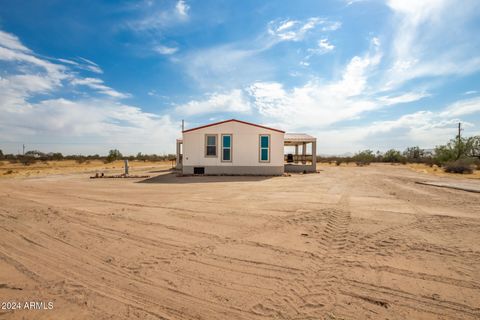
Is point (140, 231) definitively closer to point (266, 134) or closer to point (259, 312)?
point (259, 312)

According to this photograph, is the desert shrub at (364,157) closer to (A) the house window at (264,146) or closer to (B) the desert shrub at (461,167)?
(B) the desert shrub at (461,167)

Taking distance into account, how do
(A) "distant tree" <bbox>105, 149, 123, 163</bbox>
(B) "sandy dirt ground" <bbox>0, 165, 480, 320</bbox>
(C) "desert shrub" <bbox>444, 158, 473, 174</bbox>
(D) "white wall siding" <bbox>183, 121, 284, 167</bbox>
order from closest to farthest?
1. (B) "sandy dirt ground" <bbox>0, 165, 480, 320</bbox>
2. (D) "white wall siding" <bbox>183, 121, 284, 167</bbox>
3. (C) "desert shrub" <bbox>444, 158, 473, 174</bbox>
4. (A) "distant tree" <bbox>105, 149, 123, 163</bbox>

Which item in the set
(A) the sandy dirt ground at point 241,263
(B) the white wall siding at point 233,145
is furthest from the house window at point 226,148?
(A) the sandy dirt ground at point 241,263

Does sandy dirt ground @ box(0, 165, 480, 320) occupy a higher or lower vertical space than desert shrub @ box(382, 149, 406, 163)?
lower

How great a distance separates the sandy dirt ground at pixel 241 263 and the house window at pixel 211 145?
35.8ft

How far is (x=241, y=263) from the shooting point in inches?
133

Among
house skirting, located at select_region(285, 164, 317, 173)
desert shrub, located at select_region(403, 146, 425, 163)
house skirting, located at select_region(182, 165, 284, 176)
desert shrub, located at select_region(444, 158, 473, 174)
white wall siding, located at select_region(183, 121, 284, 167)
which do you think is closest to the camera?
white wall siding, located at select_region(183, 121, 284, 167)

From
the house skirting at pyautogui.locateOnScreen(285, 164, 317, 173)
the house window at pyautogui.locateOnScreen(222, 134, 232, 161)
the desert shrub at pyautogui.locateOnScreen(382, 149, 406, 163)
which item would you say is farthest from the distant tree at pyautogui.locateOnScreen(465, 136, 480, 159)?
the house window at pyautogui.locateOnScreen(222, 134, 232, 161)

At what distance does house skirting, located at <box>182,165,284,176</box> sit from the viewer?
17.0m

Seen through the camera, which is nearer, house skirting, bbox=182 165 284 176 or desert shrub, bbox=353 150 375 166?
house skirting, bbox=182 165 284 176

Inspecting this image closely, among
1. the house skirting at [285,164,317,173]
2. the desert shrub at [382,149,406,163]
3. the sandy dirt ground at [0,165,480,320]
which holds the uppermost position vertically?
the desert shrub at [382,149,406,163]

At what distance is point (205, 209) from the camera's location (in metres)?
6.60

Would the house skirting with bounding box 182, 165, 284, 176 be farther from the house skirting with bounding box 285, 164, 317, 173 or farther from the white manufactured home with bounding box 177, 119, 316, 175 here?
the house skirting with bounding box 285, 164, 317, 173

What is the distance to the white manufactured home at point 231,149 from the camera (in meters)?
16.9
